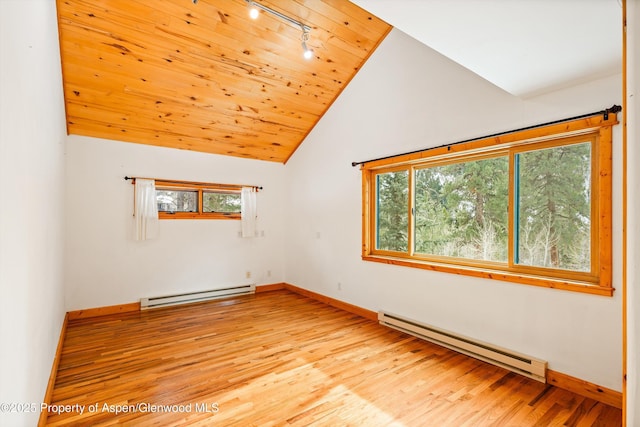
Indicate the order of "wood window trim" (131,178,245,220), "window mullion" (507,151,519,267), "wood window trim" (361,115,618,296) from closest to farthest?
"wood window trim" (361,115,618,296)
"window mullion" (507,151,519,267)
"wood window trim" (131,178,245,220)

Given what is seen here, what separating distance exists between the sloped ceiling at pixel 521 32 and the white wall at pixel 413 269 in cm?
47

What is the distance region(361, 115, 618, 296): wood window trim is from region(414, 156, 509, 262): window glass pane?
98 millimetres

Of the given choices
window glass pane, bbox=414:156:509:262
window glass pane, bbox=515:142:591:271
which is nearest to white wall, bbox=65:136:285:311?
window glass pane, bbox=414:156:509:262

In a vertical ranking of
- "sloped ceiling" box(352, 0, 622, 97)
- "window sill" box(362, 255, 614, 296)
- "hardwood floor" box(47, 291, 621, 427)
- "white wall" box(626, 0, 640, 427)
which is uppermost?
"sloped ceiling" box(352, 0, 622, 97)

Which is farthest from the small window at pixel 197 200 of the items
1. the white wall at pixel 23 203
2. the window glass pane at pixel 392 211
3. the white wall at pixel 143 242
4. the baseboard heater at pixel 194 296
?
the white wall at pixel 23 203

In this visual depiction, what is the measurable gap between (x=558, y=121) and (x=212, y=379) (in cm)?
351

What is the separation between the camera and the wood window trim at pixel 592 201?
7.21ft

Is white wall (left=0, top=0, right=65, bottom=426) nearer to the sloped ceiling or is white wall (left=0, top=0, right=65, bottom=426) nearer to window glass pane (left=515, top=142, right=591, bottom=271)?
the sloped ceiling

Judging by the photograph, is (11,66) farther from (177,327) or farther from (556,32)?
(177,327)

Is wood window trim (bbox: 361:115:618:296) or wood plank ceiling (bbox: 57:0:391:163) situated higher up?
wood plank ceiling (bbox: 57:0:391:163)

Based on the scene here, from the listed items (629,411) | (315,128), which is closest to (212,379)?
(629,411)

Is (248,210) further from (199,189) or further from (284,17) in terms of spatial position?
(284,17)

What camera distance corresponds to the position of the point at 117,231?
14.1ft

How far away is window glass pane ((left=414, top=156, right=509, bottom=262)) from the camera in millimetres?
2926
